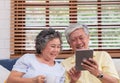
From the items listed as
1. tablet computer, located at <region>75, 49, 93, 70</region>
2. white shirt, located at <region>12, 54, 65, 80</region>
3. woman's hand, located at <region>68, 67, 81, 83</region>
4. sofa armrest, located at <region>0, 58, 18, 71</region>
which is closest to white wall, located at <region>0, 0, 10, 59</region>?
sofa armrest, located at <region>0, 58, 18, 71</region>

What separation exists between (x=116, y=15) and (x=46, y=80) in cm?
155

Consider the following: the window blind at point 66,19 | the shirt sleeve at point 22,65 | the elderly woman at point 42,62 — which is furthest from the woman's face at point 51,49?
the window blind at point 66,19

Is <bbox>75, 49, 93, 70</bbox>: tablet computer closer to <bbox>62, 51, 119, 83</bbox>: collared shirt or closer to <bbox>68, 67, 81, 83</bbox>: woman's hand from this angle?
<bbox>68, 67, 81, 83</bbox>: woman's hand

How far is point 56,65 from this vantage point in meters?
1.72

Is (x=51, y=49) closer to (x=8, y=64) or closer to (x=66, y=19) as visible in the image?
(x=8, y=64)

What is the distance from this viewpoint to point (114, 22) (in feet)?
8.97

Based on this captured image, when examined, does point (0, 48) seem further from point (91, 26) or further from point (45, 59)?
point (45, 59)

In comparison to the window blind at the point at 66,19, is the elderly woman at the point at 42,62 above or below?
below

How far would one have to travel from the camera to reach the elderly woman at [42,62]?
1581mm

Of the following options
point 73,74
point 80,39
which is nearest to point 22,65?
point 73,74

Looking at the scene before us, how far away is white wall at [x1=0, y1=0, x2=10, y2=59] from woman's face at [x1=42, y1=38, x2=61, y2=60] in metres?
1.05

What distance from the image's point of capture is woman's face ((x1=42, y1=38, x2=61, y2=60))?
166 centimetres

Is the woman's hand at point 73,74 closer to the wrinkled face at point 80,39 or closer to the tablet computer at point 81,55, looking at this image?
the tablet computer at point 81,55

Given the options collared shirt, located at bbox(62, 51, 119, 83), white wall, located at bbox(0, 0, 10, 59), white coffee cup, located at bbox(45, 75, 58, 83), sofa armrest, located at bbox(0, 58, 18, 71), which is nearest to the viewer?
white coffee cup, located at bbox(45, 75, 58, 83)
